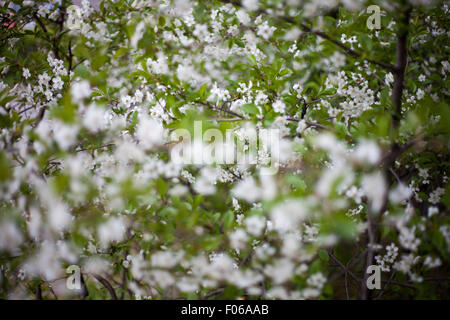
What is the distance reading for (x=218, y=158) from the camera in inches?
55.1

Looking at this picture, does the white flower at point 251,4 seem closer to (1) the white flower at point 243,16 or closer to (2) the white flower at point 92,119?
(1) the white flower at point 243,16

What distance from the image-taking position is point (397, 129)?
1.23 meters

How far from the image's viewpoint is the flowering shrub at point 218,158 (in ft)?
3.63

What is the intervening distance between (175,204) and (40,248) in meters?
0.61

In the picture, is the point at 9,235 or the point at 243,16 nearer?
the point at 9,235

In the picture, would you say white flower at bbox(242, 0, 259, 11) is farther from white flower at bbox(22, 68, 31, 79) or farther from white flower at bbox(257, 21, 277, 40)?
white flower at bbox(22, 68, 31, 79)

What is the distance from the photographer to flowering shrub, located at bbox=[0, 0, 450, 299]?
111 centimetres

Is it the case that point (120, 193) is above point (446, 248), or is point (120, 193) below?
above

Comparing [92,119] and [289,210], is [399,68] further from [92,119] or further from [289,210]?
[92,119]

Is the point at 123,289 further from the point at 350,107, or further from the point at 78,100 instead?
the point at 350,107

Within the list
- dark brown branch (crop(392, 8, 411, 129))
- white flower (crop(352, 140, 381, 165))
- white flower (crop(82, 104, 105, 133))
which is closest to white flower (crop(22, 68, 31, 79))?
white flower (crop(82, 104, 105, 133))

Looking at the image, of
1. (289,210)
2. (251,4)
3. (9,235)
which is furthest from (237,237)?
(251,4)

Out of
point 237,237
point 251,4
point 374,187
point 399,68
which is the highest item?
point 251,4
